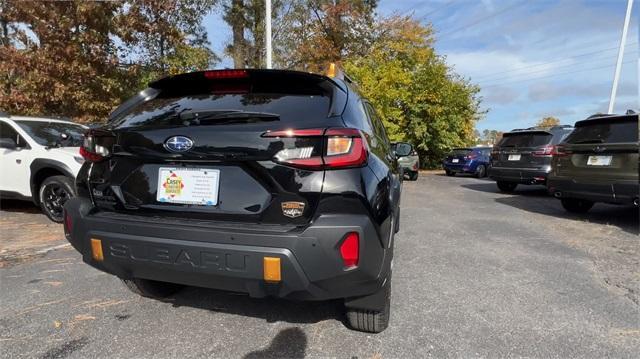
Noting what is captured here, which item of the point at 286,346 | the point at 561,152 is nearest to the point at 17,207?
the point at 286,346

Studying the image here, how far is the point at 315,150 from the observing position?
1.96 metres

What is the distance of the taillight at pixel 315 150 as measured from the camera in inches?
76.9

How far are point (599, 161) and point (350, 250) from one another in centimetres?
559

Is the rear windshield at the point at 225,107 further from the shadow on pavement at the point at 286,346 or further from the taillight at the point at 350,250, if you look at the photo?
the shadow on pavement at the point at 286,346

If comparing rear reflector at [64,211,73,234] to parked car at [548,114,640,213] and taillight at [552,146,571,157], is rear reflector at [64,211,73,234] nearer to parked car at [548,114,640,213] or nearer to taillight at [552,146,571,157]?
parked car at [548,114,640,213]

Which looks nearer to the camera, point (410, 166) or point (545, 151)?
point (545, 151)

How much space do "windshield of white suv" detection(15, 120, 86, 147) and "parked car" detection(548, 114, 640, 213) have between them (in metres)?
7.85

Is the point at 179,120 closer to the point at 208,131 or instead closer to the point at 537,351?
the point at 208,131

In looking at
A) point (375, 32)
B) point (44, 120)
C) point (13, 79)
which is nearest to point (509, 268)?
point (44, 120)

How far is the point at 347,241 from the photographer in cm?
191

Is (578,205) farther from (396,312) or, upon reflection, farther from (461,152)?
(461,152)

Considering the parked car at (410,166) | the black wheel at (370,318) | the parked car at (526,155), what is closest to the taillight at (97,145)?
the black wheel at (370,318)

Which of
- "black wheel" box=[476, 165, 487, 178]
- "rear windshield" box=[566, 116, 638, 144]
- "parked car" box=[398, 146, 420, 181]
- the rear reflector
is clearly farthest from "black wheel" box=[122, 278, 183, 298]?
"black wheel" box=[476, 165, 487, 178]

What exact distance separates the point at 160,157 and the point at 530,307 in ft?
9.34
